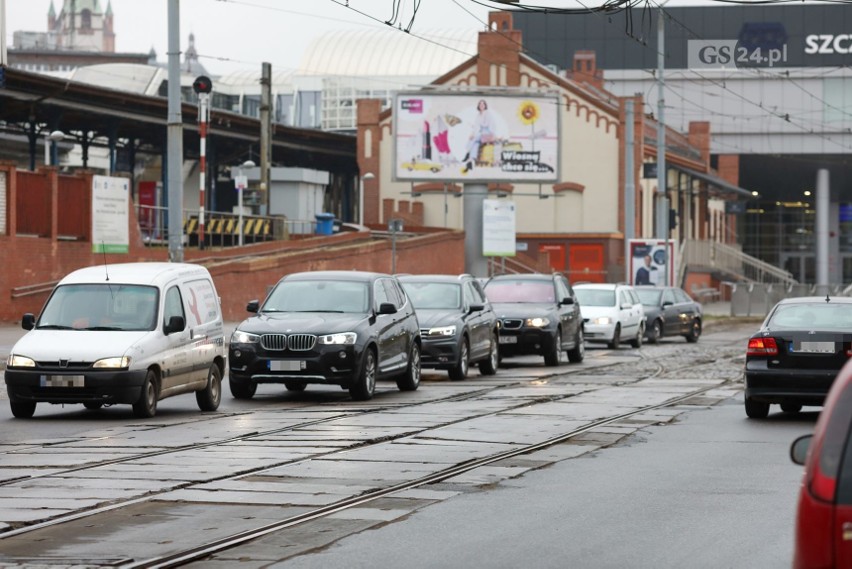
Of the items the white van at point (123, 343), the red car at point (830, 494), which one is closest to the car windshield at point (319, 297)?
the white van at point (123, 343)

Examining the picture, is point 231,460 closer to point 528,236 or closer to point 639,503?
point 639,503

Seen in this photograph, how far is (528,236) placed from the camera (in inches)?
2864

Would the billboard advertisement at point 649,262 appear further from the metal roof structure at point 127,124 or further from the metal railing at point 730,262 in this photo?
the metal railing at point 730,262

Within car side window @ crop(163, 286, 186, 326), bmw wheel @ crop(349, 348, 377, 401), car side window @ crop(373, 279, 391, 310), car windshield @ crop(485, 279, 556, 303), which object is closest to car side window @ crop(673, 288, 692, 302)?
car windshield @ crop(485, 279, 556, 303)

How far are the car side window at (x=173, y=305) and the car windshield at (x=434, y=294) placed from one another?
8.02 m

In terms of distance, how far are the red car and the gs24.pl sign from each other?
84689mm

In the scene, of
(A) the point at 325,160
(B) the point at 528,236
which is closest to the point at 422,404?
(B) the point at 528,236

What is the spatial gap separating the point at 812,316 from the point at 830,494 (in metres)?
13.0

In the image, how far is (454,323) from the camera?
25.3 metres

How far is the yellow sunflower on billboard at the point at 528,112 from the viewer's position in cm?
5769

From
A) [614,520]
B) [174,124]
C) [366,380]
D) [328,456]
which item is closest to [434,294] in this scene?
[366,380]

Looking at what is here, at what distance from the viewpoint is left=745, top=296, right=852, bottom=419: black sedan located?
17.4 m

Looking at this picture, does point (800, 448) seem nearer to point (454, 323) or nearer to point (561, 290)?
point (454, 323)

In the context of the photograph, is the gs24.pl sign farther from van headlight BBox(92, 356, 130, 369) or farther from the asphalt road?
the asphalt road
